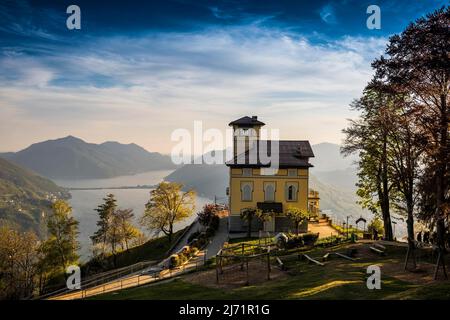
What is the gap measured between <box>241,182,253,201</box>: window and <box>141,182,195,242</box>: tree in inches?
676

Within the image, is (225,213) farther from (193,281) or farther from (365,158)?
(193,281)

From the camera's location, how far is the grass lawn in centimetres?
1414

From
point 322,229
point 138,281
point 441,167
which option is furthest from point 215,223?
point 441,167

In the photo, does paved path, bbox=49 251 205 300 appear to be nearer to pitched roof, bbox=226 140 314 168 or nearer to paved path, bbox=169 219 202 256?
paved path, bbox=169 219 202 256

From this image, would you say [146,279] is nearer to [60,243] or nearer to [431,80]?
[431,80]

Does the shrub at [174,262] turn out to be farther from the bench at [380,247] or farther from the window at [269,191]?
the bench at [380,247]

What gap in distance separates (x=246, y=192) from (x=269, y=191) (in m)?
2.45

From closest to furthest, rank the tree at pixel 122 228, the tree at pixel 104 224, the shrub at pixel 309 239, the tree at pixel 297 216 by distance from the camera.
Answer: the shrub at pixel 309 239 < the tree at pixel 297 216 < the tree at pixel 104 224 < the tree at pixel 122 228

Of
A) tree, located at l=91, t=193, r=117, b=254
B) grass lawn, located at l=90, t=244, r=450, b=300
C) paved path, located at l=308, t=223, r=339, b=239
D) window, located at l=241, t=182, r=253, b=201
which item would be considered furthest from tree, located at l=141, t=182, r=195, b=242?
grass lawn, located at l=90, t=244, r=450, b=300

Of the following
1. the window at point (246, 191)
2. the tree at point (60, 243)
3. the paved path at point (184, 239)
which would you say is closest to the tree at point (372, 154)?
the window at point (246, 191)

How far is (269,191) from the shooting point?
40906 millimetres

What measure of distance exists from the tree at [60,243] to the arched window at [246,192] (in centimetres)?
2439

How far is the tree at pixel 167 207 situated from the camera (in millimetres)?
54750
